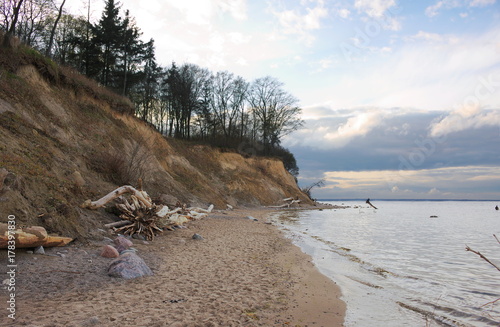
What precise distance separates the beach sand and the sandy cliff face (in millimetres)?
1529

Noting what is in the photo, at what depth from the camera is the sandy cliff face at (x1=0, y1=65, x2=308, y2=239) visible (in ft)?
24.2

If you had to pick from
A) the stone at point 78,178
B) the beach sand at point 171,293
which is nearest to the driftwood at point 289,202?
the stone at point 78,178

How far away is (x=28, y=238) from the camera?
5812mm

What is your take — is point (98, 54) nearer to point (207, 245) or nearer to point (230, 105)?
point (230, 105)

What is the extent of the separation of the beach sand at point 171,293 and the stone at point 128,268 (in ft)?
0.51

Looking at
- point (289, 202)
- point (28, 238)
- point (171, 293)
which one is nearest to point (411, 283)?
point (171, 293)

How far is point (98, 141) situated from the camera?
1758cm

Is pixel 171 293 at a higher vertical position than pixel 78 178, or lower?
lower

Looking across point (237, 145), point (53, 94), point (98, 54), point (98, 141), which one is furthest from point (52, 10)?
point (237, 145)

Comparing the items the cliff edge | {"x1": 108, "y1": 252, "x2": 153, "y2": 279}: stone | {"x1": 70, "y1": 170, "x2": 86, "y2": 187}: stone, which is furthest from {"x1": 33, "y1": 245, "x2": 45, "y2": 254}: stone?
{"x1": 70, "y1": 170, "x2": 86, "y2": 187}: stone

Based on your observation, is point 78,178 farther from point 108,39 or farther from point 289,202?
point 289,202

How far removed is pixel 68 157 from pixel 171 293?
10.1 metres

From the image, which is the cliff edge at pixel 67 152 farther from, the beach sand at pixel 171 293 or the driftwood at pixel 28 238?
the beach sand at pixel 171 293

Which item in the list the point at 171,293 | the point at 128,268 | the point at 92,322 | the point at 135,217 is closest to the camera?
the point at 92,322
